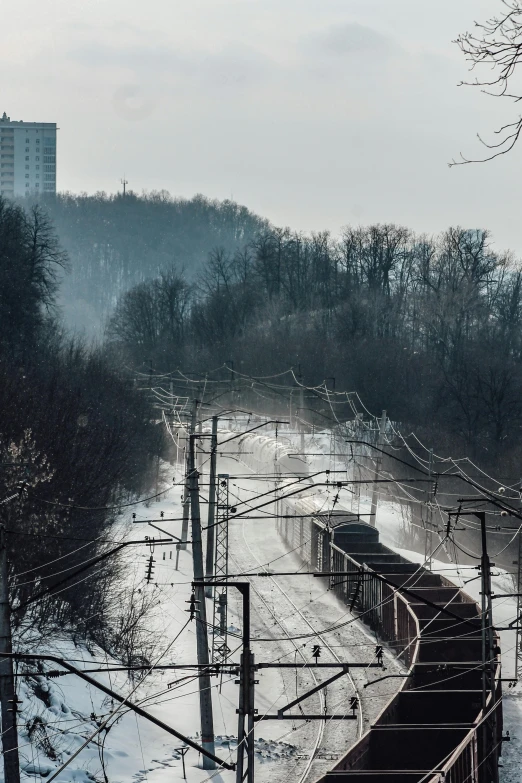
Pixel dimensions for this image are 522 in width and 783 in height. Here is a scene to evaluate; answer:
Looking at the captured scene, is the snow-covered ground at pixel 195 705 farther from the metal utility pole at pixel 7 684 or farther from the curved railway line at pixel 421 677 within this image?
the metal utility pole at pixel 7 684

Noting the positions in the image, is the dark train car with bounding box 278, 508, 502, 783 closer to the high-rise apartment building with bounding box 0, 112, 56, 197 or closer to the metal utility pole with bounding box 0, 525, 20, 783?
the metal utility pole with bounding box 0, 525, 20, 783

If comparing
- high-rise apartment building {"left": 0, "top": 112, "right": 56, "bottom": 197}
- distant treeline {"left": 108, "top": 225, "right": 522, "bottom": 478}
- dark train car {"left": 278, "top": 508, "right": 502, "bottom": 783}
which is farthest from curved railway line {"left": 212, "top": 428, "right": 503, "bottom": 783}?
high-rise apartment building {"left": 0, "top": 112, "right": 56, "bottom": 197}

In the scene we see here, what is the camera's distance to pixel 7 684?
14.3 m

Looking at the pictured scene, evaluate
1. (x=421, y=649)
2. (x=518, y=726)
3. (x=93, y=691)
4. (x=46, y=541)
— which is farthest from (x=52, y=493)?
(x=518, y=726)

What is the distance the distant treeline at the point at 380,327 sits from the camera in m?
67.6

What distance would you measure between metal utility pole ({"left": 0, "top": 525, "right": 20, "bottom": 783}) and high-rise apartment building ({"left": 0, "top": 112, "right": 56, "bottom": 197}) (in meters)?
188

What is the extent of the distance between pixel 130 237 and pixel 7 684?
14606cm

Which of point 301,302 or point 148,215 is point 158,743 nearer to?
point 301,302

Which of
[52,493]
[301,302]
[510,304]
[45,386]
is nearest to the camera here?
[52,493]

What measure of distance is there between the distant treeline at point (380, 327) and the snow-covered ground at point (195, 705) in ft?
80.3

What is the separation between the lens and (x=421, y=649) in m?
25.4

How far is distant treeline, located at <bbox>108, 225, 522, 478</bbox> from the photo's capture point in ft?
222

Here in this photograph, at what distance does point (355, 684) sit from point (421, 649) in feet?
5.75

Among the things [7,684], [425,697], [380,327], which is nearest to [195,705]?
[425,697]
